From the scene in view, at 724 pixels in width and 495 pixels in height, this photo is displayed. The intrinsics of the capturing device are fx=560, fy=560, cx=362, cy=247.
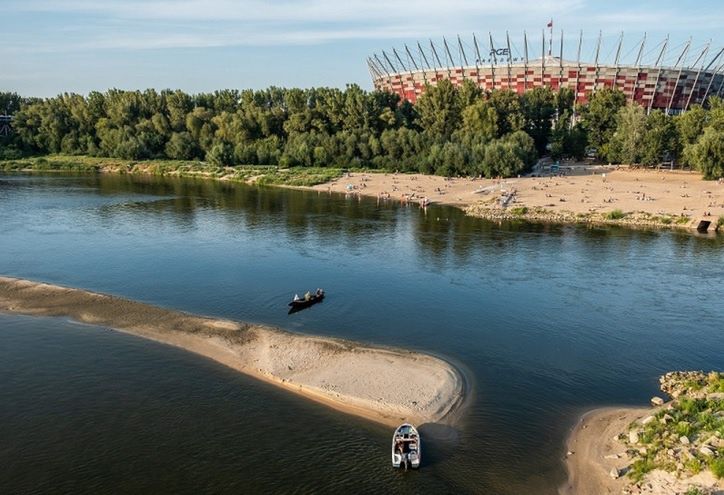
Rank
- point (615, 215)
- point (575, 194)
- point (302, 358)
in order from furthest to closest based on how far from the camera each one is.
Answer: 1. point (575, 194)
2. point (615, 215)
3. point (302, 358)

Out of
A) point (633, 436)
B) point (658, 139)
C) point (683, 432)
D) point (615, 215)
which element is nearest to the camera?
point (683, 432)

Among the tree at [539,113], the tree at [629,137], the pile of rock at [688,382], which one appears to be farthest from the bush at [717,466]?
the tree at [539,113]

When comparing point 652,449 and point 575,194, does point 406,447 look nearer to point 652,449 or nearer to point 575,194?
point 652,449

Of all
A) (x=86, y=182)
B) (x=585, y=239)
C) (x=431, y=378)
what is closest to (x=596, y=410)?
(x=431, y=378)

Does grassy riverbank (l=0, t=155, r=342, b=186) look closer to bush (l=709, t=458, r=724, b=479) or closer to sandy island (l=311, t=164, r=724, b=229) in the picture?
sandy island (l=311, t=164, r=724, b=229)

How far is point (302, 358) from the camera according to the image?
1561 inches

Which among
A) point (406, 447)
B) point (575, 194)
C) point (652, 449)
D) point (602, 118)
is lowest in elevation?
point (406, 447)

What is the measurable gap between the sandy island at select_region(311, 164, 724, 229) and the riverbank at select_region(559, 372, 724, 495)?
6216cm

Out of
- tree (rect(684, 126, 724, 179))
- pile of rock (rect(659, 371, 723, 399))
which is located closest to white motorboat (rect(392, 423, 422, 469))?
pile of rock (rect(659, 371, 723, 399))

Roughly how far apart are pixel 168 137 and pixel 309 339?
15484 centimetres

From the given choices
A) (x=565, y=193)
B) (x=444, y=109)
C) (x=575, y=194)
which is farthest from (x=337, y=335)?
(x=444, y=109)

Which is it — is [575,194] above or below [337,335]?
above

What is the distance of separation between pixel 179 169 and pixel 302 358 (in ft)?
436

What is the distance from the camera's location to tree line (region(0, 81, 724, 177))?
120 metres
